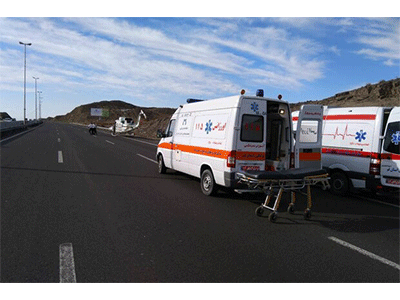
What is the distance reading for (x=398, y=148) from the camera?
308 inches

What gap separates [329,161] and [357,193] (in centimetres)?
126

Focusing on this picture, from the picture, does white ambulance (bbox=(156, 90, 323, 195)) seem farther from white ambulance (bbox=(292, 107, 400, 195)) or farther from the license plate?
the license plate

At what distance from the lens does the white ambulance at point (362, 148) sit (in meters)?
7.93

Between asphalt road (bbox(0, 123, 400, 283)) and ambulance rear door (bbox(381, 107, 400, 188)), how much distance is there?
26.2 inches

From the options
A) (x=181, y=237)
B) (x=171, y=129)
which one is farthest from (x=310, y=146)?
(x=181, y=237)

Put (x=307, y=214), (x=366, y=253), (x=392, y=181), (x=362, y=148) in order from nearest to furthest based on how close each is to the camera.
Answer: (x=366, y=253) → (x=307, y=214) → (x=392, y=181) → (x=362, y=148)

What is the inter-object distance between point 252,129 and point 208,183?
174 cm

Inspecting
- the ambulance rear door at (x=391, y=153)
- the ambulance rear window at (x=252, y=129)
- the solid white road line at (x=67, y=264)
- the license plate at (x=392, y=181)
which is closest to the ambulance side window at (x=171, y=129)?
the ambulance rear window at (x=252, y=129)

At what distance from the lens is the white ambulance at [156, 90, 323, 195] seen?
7.40 metres

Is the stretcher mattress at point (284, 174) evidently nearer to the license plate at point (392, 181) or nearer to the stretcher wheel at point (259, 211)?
the stretcher wheel at point (259, 211)

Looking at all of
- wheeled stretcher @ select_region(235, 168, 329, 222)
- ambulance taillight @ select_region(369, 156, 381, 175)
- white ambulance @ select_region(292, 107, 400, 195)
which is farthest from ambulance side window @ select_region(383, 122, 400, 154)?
wheeled stretcher @ select_region(235, 168, 329, 222)

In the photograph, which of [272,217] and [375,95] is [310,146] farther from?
[375,95]

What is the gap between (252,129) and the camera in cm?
759

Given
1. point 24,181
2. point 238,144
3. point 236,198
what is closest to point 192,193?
point 236,198
